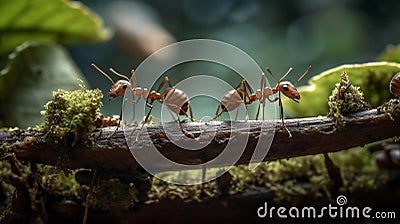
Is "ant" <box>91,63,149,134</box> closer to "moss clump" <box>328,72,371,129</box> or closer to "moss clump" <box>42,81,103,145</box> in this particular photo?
"moss clump" <box>42,81,103,145</box>

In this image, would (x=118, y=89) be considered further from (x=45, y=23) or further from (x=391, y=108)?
(x=45, y=23)

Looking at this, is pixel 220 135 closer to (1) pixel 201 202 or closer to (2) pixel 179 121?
(2) pixel 179 121

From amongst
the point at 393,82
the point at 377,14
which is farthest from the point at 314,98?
the point at 377,14

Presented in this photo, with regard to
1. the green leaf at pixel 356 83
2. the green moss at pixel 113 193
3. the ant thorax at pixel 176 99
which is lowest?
the green moss at pixel 113 193

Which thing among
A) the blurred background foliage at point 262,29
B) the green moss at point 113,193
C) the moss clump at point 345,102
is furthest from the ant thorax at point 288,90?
the blurred background foliage at point 262,29

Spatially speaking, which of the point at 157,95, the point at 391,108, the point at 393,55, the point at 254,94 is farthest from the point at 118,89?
the point at 393,55

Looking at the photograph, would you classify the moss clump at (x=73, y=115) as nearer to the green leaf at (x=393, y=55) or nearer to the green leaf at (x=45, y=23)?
the green leaf at (x=45, y=23)
